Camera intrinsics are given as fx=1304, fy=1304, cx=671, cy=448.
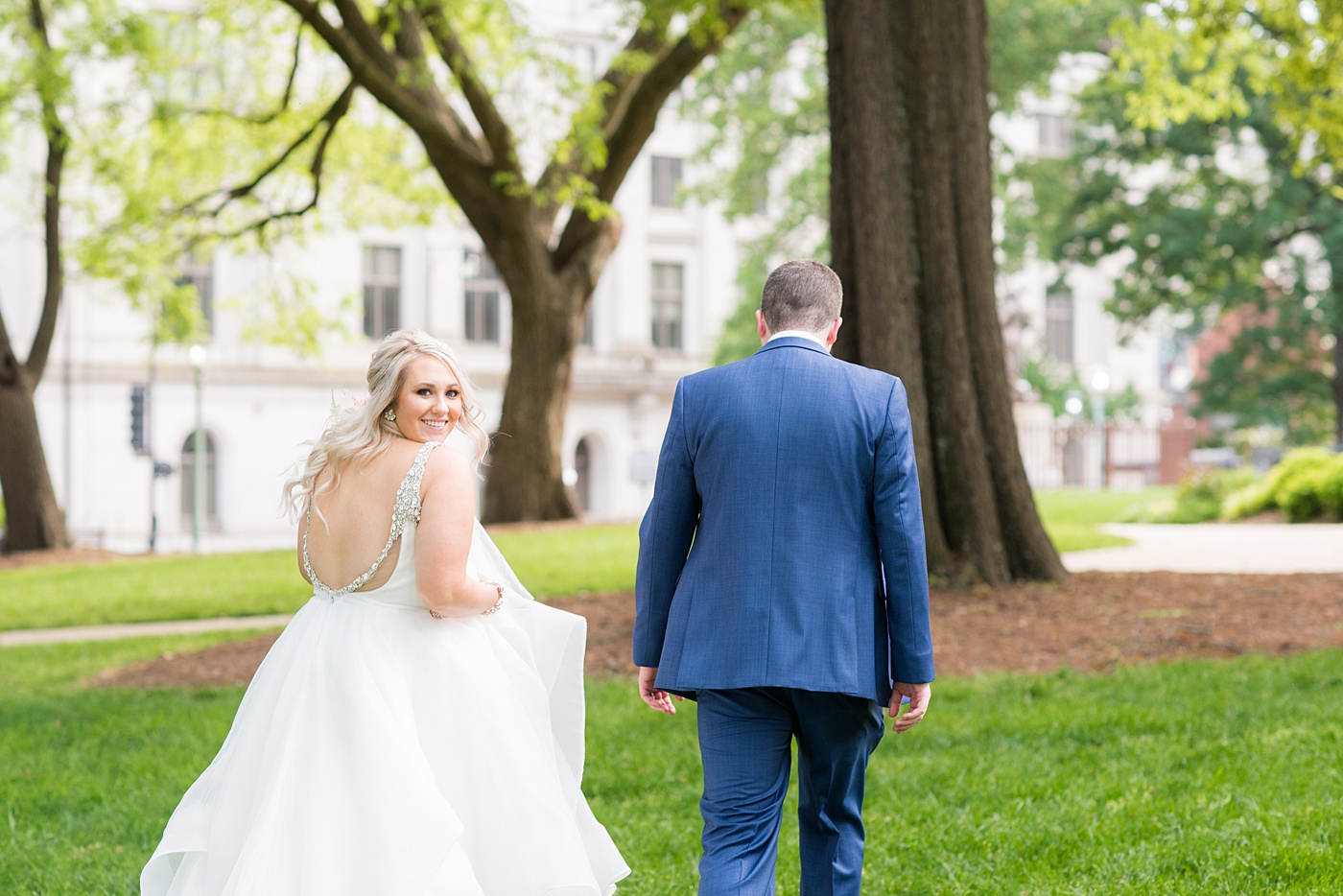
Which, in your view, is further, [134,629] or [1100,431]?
[1100,431]

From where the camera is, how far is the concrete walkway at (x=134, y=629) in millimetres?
11969

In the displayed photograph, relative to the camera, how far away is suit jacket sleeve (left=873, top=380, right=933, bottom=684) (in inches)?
131

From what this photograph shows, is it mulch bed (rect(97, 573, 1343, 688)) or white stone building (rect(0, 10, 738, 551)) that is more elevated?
white stone building (rect(0, 10, 738, 551))

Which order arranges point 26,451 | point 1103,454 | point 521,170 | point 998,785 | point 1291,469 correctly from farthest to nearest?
point 1103,454 → point 26,451 → point 1291,469 → point 521,170 → point 998,785

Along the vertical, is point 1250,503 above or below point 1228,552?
above

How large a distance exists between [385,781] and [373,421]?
941mm

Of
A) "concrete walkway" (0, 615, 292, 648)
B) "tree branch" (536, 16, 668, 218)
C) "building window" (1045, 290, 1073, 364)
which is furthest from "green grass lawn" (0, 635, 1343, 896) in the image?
"building window" (1045, 290, 1073, 364)

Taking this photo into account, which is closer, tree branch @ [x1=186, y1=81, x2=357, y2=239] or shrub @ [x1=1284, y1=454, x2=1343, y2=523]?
tree branch @ [x1=186, y1=81, x2=357, y2=239]

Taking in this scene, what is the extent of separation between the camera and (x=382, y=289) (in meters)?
41.4

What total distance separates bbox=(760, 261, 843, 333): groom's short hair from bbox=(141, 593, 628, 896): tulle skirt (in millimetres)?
1207

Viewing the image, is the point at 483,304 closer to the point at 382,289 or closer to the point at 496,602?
the point at 382,289

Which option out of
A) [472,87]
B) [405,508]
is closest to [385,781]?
[405,508]

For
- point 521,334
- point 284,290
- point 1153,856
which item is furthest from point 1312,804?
point 284,290

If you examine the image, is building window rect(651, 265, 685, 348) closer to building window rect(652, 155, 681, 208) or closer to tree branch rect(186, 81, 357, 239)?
building window rect(652, 155, 681, 208)
